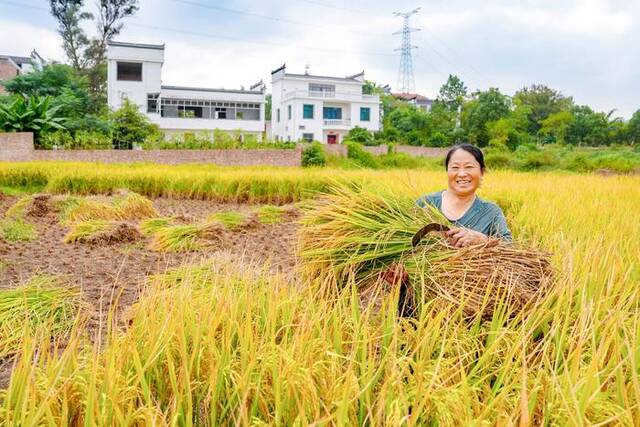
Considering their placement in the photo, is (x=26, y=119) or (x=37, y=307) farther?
(x=26, y=119)

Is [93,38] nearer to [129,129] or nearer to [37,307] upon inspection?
[129,129]

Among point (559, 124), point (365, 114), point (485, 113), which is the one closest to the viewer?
point (485, 113)

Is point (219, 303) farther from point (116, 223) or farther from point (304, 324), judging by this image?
point (116, 223)

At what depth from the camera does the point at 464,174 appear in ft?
8.82

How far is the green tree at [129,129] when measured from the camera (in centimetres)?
1890

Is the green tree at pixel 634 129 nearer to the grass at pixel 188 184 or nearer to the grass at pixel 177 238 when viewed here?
the grass at pixel 188 184

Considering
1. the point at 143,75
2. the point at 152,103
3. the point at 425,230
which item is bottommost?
the point at 425,230

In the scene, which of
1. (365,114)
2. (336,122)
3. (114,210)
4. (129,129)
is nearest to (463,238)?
(114,210)

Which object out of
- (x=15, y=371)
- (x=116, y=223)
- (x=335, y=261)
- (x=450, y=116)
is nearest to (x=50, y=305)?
(x=335, y=261)

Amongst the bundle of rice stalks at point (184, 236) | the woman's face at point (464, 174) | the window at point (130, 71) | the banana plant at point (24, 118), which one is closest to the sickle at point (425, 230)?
the woman's face at point (464, 174)

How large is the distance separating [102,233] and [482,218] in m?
4.09

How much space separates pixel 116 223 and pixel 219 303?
4.60 metres

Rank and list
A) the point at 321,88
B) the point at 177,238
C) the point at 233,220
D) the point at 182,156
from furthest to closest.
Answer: the point at 321,88 < the point at 182,156 < the point at 233,220 < the point at 177,238

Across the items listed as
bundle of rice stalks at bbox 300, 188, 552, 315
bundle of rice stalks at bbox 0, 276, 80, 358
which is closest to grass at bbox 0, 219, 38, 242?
bundle of rice stalks at bbox 0, 276, 80, 358
